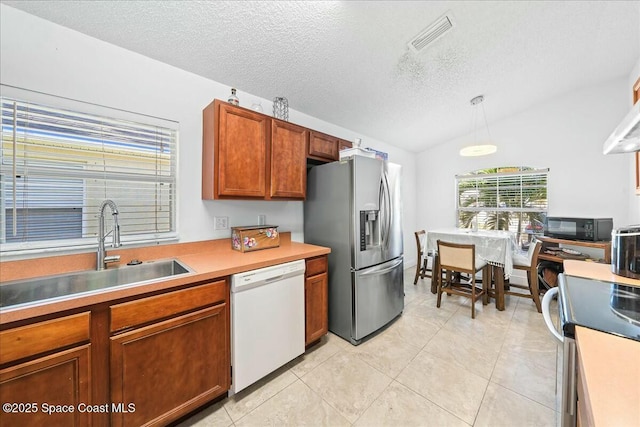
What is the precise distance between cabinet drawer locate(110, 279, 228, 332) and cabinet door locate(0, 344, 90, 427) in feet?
0.53

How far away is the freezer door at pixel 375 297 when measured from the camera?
217 cm

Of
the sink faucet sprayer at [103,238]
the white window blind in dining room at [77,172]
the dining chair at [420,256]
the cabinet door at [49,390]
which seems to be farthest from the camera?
the dining chair at [420,256]

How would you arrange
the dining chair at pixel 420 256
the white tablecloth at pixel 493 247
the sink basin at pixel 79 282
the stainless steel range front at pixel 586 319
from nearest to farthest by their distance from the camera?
the stainless steel range front at pixel 586 319 → the sink basin at pixel 79 282 → the white tablecloth at pixel 493 247 → the dining chair at pixel 420 256

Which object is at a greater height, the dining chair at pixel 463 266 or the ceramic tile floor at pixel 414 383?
the dining chair at pixel 463 266

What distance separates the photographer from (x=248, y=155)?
6.38 feet

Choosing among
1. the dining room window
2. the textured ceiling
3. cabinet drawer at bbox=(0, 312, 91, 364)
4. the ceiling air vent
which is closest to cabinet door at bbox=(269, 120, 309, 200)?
the textured ceiling

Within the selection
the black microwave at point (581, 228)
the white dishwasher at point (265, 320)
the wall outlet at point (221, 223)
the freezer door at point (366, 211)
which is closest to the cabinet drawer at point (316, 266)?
the white dishwasher at point (265, 320)

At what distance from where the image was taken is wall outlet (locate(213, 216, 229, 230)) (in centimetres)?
210

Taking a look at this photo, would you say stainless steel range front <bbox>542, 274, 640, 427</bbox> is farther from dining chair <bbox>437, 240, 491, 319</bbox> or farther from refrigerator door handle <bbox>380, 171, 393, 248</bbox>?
dining chair <bbox>437, 240, 491, 319</bbox>

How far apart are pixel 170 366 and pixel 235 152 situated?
1.45 m

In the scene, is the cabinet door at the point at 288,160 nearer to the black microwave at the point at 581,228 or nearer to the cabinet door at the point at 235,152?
the cabinet door at the point at 235,152

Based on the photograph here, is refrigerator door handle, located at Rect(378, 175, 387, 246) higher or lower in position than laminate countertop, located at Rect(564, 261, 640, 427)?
higher

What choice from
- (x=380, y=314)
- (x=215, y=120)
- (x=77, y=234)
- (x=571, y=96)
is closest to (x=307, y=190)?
(x=215, y=120)

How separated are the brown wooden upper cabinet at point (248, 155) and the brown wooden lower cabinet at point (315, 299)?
689 millimetres
